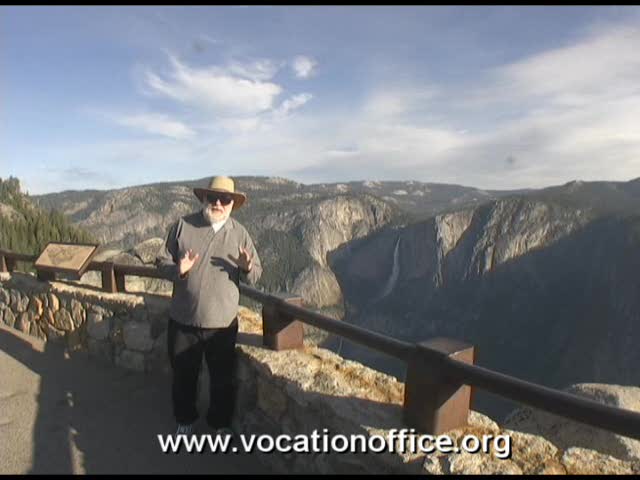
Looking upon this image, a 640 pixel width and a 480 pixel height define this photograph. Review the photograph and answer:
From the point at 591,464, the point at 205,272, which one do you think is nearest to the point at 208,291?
the point at 205,272

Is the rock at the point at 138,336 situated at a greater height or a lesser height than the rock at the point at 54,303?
lesser

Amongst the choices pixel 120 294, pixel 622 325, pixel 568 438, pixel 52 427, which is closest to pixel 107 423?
pixel 52 427

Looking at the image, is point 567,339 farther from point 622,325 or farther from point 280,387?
point 280,387

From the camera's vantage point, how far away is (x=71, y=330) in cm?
604

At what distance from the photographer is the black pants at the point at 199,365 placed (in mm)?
3873

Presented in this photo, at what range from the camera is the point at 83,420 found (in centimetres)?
446

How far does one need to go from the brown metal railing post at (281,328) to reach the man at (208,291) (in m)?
0.33

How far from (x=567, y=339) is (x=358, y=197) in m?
95.0

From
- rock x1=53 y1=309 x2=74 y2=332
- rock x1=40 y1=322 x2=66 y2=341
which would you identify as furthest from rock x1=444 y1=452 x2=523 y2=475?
rock x1=40 y1=322 x2=66 y2=341

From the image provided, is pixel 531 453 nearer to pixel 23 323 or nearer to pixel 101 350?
pixel 101 350

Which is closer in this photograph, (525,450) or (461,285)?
(525,450)

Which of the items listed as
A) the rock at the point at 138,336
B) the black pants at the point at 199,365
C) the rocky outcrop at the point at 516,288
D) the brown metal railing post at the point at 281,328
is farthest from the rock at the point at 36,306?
the rocky outcrop at the point at 516,288

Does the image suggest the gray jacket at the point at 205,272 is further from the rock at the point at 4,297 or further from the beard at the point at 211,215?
the rock at the point at 4,297

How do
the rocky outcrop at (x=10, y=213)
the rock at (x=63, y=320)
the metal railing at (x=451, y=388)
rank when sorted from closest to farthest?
the metal railing at (x=451, y=388), the rock at (x=63, y=320), the rocky outcrop at (x=10, y=213)
